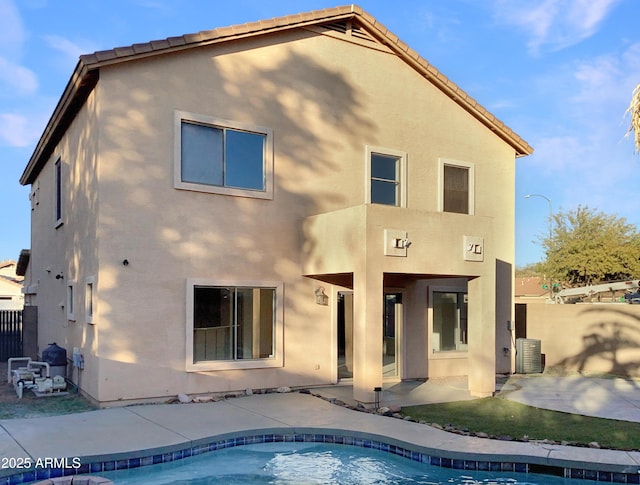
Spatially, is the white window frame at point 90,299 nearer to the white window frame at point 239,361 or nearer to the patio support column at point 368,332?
the white window frame at point 239,361

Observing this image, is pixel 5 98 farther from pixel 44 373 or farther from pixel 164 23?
pixel 44 373

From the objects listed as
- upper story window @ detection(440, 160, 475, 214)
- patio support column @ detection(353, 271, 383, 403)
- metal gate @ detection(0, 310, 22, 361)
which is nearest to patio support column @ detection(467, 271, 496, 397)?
patio support column @ detection(353, 271, 383, 403)

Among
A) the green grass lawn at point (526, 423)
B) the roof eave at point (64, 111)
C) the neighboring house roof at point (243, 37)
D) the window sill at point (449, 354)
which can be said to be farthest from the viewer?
the window sill at point (449, 354)

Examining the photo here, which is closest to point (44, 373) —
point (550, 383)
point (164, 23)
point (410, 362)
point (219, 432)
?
point (219, 432)

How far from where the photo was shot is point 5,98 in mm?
23875

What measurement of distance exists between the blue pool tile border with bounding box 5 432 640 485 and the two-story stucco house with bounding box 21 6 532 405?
2454 mm

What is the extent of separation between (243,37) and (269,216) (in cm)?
410

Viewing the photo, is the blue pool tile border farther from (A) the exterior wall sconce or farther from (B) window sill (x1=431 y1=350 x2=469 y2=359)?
(B) window sill (x1=431 y1=350 x2=469 y2=359)

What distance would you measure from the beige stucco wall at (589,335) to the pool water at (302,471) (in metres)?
10.9

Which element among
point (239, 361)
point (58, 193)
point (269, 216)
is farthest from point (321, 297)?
point (58, 193)

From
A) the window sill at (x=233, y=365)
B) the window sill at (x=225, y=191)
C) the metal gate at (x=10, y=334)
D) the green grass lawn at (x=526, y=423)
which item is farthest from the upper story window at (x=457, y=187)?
the metal gate at (x=10, y=334)

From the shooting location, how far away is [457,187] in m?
16.8

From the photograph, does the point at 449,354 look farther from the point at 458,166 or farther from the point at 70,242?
the point at 70,242

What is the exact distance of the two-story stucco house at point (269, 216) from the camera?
38.6ft
